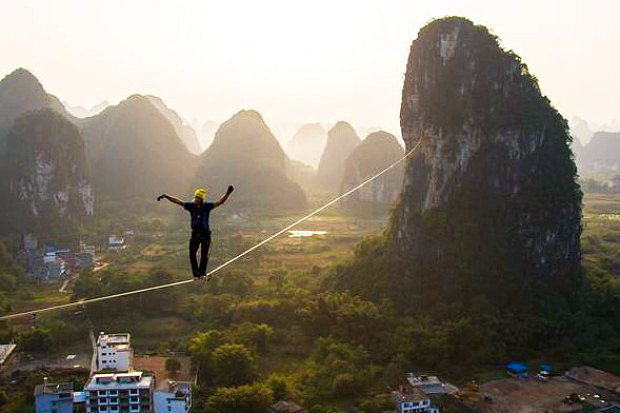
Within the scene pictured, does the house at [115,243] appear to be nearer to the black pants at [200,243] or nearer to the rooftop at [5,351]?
the rooftop at [5,351]

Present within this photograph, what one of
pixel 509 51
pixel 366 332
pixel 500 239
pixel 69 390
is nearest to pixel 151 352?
pixel 69 390

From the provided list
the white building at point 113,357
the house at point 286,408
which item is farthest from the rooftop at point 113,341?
the house at point 286,408

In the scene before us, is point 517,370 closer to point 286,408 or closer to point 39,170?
point 286,408

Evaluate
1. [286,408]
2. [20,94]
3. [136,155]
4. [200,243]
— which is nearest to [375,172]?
[136,155]

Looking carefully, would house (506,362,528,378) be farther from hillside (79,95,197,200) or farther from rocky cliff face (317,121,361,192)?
rocky cliff face (317,121,361,192)

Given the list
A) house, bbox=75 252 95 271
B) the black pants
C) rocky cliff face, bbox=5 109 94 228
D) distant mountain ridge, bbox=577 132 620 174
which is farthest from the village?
distant mountain ridge, bbox=577 132 620 174
